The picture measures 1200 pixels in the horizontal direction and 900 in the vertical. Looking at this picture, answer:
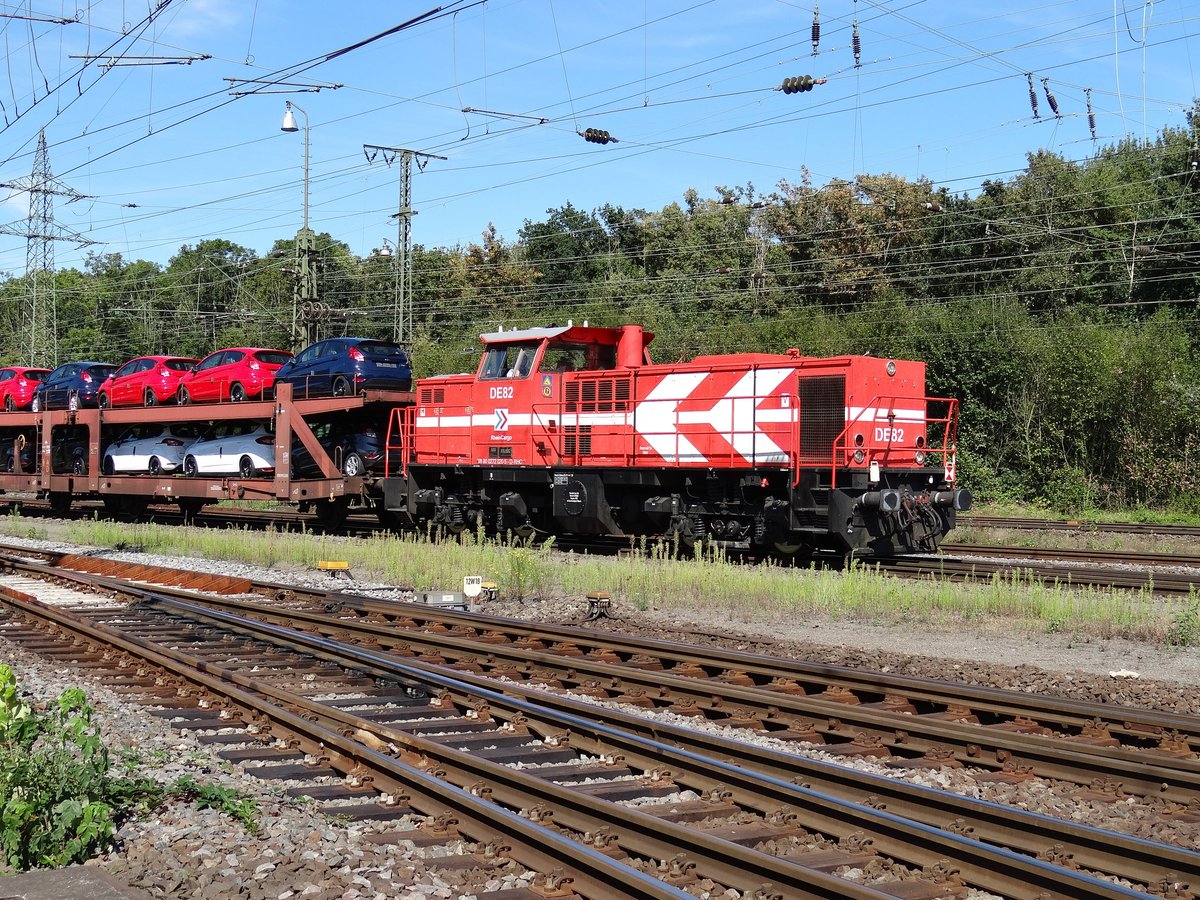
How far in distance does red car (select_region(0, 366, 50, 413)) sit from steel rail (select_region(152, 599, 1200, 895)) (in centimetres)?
2699

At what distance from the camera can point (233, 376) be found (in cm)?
2372

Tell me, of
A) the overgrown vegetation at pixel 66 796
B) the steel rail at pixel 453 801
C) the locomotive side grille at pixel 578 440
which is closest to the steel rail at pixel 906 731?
the steel rail at pixel 453 801

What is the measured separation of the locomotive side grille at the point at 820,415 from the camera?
1495cm

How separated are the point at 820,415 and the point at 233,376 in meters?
13.8

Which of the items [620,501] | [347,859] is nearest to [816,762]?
[347,859]

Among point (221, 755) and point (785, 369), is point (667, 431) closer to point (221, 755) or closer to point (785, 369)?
point (785, 369)

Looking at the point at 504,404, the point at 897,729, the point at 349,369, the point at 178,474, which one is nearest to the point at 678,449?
the point at 504,404

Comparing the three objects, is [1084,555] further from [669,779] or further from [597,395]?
[669,779]

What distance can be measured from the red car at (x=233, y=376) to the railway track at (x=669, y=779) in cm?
1342

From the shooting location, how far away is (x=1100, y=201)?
40719mm

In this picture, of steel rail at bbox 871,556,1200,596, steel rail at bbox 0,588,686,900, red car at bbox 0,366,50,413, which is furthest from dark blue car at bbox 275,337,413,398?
red car at bbox 0,366,50,413

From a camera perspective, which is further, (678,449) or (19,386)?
(19,386)

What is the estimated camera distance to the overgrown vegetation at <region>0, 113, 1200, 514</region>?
2869 cm

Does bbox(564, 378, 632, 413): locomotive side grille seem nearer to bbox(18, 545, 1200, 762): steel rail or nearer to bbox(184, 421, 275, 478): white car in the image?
bbox(18, 545, 1200, 762): steel rail
